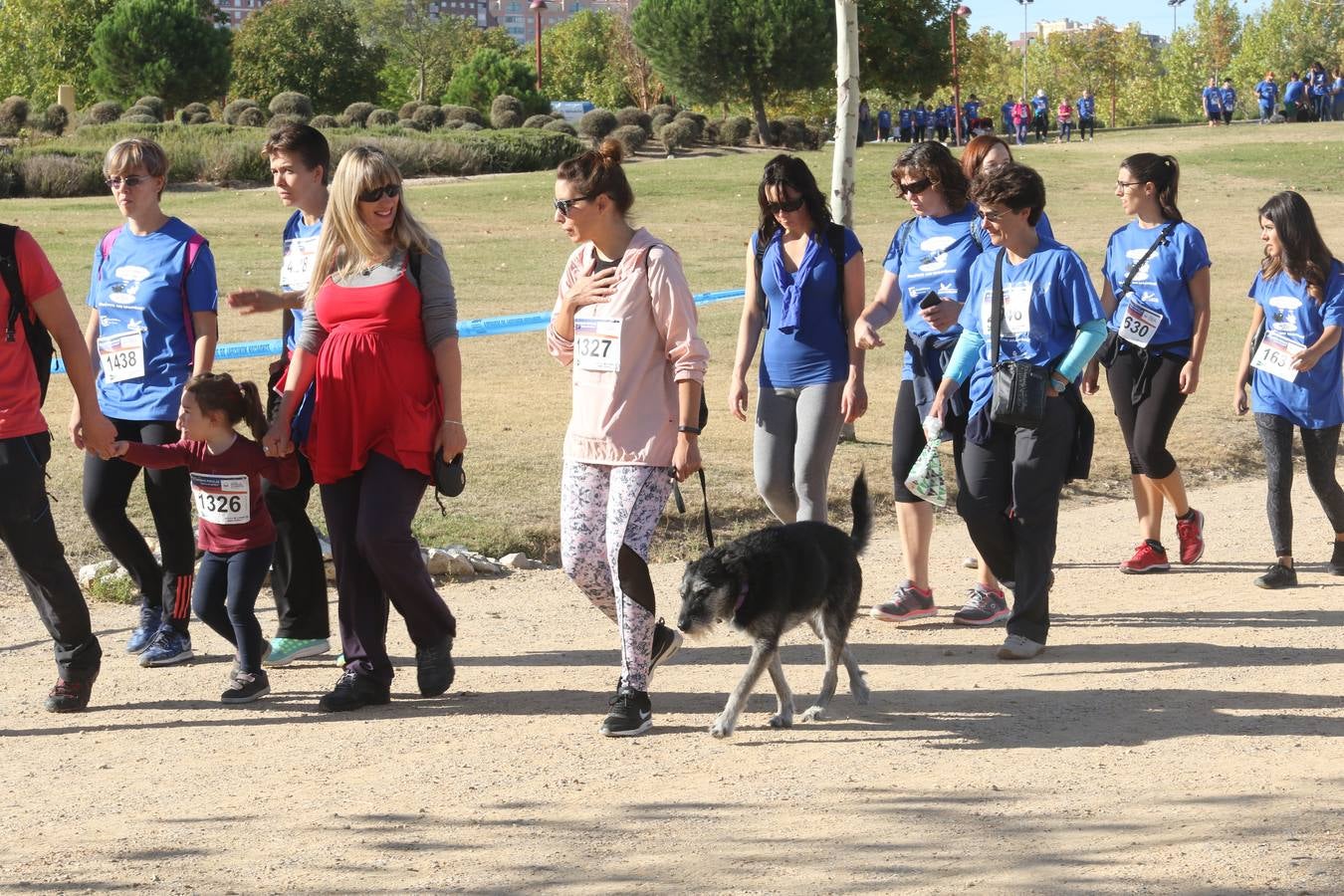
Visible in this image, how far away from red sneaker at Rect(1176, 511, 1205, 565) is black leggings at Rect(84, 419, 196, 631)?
16.0 ft

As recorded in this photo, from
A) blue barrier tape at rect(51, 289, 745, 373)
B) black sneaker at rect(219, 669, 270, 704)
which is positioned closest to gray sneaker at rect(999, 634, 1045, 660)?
black sneaker at rect(219, 669, 270, 704)

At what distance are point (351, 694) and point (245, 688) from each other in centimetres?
47

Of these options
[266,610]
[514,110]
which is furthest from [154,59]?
[266,610]

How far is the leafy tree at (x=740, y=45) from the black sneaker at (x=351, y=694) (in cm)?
5351

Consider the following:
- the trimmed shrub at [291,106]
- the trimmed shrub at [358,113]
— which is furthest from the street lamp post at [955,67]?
the trimmed shrub at [291,106]

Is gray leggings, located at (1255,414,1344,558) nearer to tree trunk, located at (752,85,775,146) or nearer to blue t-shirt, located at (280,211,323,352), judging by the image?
blue t-shirt, located at (280,211,323,352)

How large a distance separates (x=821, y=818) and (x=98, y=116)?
169 feet

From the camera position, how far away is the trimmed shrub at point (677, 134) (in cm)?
4869

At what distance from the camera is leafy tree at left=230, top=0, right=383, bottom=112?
69.4m

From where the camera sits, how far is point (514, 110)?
5428 cm

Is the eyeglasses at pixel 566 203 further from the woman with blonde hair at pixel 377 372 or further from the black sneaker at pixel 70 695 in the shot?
the black sneaker at pixel 70 695

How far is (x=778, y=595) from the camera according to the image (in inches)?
212

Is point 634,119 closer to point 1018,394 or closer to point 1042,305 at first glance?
point 1042,305

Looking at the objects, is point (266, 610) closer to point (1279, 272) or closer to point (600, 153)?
point (600, 153)
